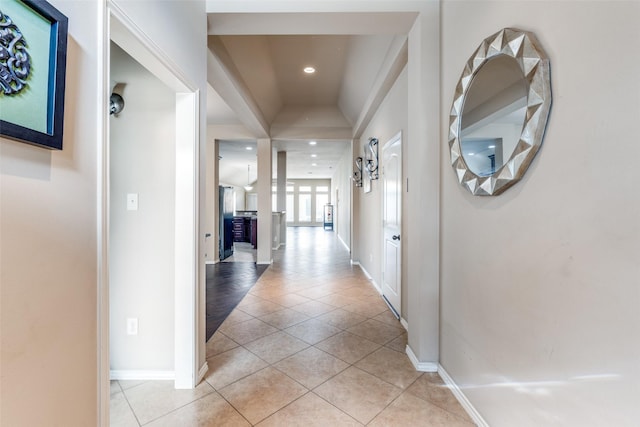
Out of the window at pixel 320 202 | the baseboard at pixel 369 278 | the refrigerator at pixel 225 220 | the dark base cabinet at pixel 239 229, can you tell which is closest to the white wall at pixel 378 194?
the baseboard at pixel 369 278

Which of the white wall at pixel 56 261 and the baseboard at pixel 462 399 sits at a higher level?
the white wall at pixel 56 261

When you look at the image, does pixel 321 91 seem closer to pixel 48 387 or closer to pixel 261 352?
pixel 261 352

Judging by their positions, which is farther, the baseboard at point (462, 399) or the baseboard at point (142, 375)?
the baseboard at point (142, 375)

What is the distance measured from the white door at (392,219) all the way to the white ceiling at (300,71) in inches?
33.3

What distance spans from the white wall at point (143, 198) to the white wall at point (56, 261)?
932mm

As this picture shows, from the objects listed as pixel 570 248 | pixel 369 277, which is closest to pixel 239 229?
pixel 369 277

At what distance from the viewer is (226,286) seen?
4.39m

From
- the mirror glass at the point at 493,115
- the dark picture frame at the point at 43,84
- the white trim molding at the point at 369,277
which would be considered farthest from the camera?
the white trim molding at the point at 369,277

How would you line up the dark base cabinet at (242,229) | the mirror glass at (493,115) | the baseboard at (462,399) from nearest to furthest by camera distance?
the mirror glass at (493,115) < the baseboard at (462,399) < the dark base cabinet at (242,229)

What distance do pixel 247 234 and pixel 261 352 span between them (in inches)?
296

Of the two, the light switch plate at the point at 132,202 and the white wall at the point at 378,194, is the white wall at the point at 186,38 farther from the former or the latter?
the white wall at the point at 378,194

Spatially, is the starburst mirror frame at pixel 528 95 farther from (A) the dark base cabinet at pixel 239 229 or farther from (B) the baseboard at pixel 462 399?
(A) the dark base cabinet at pixel 239 229

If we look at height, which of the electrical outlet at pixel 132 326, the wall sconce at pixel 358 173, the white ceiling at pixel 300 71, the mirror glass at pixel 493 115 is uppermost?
the white ceiling at pixel 300 71

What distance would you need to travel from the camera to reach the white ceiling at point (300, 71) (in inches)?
89.7
